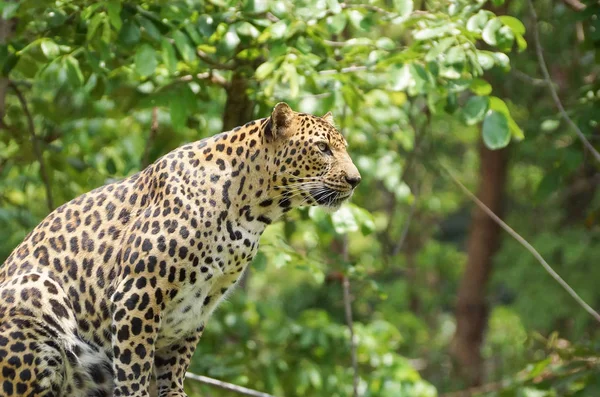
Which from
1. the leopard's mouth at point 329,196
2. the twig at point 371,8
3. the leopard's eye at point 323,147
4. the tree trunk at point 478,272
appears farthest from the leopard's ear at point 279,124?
the tree trunk at point 478,272

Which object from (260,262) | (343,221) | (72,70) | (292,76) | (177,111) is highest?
(292,76)

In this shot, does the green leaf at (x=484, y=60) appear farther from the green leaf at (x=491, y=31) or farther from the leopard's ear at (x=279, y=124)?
the leopard's ear at (x=279, y=124)

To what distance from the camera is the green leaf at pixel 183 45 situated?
647 cm

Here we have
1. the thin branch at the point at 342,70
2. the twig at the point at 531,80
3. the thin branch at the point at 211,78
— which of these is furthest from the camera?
the twig at the point at 531,80

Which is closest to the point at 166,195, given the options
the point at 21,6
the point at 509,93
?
the point at 21,6

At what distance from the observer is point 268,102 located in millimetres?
7906

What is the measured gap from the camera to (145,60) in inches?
255

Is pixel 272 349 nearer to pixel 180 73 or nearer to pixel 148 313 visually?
pixel 180 73

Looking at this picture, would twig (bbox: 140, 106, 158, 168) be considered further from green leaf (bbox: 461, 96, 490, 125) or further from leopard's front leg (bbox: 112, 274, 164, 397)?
leopard's front leg (bbox: 112, 274, 164, 397)

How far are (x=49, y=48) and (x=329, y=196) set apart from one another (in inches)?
97.2

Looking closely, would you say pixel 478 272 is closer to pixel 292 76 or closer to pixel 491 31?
pixel 491 31

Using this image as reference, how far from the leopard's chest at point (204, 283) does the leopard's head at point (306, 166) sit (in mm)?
383

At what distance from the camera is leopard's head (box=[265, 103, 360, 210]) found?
17.5ft

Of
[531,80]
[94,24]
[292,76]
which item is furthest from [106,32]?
[531,80]
